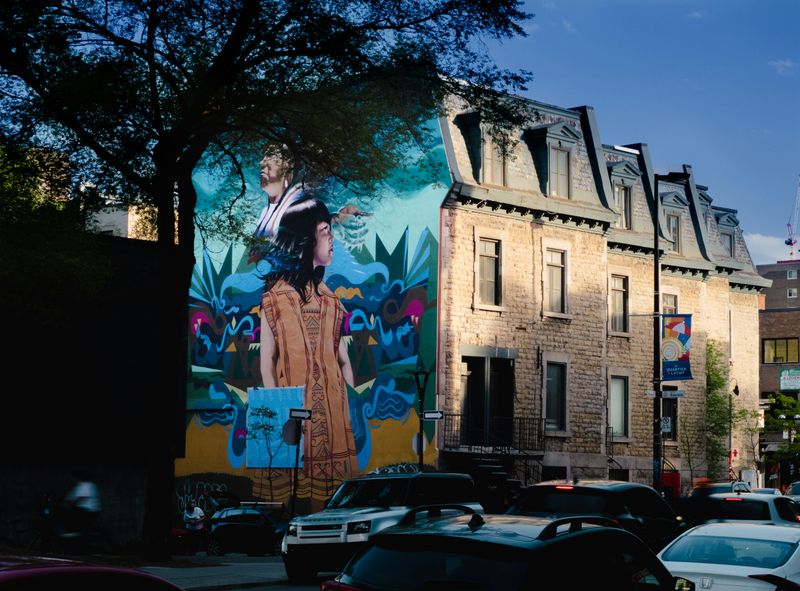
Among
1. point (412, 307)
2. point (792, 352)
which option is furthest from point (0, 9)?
point (792, 352)

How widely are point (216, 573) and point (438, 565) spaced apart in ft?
47.8

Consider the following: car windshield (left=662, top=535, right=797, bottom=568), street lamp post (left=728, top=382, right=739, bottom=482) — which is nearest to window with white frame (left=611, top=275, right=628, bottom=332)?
street lamp post (left=728, top=382, right=739, bottom=482)

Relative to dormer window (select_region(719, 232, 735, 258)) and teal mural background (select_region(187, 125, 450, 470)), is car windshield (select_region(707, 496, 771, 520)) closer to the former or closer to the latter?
teal mural background (select_region(187, 125, 450, 470))

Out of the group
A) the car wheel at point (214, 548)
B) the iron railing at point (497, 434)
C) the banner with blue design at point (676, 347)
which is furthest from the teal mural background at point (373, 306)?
the car wheel at point (214, 548)

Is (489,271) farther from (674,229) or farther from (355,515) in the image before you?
(355,515)

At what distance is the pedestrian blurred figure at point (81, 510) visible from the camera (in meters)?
21.1

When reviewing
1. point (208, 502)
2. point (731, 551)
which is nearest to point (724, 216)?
point (208, 502)

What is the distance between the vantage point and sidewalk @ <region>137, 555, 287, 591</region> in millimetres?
19391

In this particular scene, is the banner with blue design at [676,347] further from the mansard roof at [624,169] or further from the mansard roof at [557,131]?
the mansard roof at [624,169]

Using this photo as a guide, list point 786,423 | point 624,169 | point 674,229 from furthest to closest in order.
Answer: point 786,423, point 674,229, point 624,169

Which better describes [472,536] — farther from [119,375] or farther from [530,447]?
[530,447]

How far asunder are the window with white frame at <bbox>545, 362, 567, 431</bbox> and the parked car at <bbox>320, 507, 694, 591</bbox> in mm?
34574

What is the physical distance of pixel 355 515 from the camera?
1989 cm

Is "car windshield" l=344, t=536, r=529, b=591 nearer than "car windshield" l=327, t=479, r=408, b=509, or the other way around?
"car windshield" l=344, t=536, r=529, b=591
